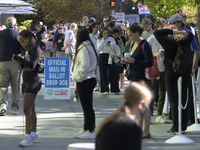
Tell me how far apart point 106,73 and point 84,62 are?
6687 millimetres

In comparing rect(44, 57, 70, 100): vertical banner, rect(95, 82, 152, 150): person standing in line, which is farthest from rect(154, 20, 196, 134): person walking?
rect(44, 57, 70, 100): vertical banner

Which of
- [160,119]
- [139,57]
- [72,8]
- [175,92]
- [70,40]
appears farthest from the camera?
[72,8]

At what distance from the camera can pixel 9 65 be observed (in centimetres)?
1156

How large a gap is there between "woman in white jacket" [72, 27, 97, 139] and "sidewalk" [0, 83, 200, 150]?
0.43 metres

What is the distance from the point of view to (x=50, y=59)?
14.5 m

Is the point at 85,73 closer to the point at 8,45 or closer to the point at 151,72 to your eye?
the point at 151,72

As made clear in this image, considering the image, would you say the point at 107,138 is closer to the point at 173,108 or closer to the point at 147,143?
the point at 147,143

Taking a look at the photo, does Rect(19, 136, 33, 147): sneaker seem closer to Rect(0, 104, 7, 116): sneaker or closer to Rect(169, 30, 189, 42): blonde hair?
Rect(169, 30, 189, 42): blonde hair

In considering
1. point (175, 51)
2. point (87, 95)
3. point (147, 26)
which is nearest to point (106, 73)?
point (147, 26)

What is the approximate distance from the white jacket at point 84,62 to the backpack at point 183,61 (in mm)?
1332

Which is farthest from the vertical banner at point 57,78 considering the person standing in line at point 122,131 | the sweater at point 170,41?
the person standing in line at point 122,131

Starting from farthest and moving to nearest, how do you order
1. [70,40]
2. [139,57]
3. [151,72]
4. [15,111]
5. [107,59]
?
[70,40]
[107,59]
[15,111]
[151,72]
[139,57]

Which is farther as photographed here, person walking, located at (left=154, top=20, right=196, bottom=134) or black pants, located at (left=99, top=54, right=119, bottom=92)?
black pants, located at (left=99, top=54, right=119, bottom=92)

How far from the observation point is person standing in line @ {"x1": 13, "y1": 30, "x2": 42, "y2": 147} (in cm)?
841
